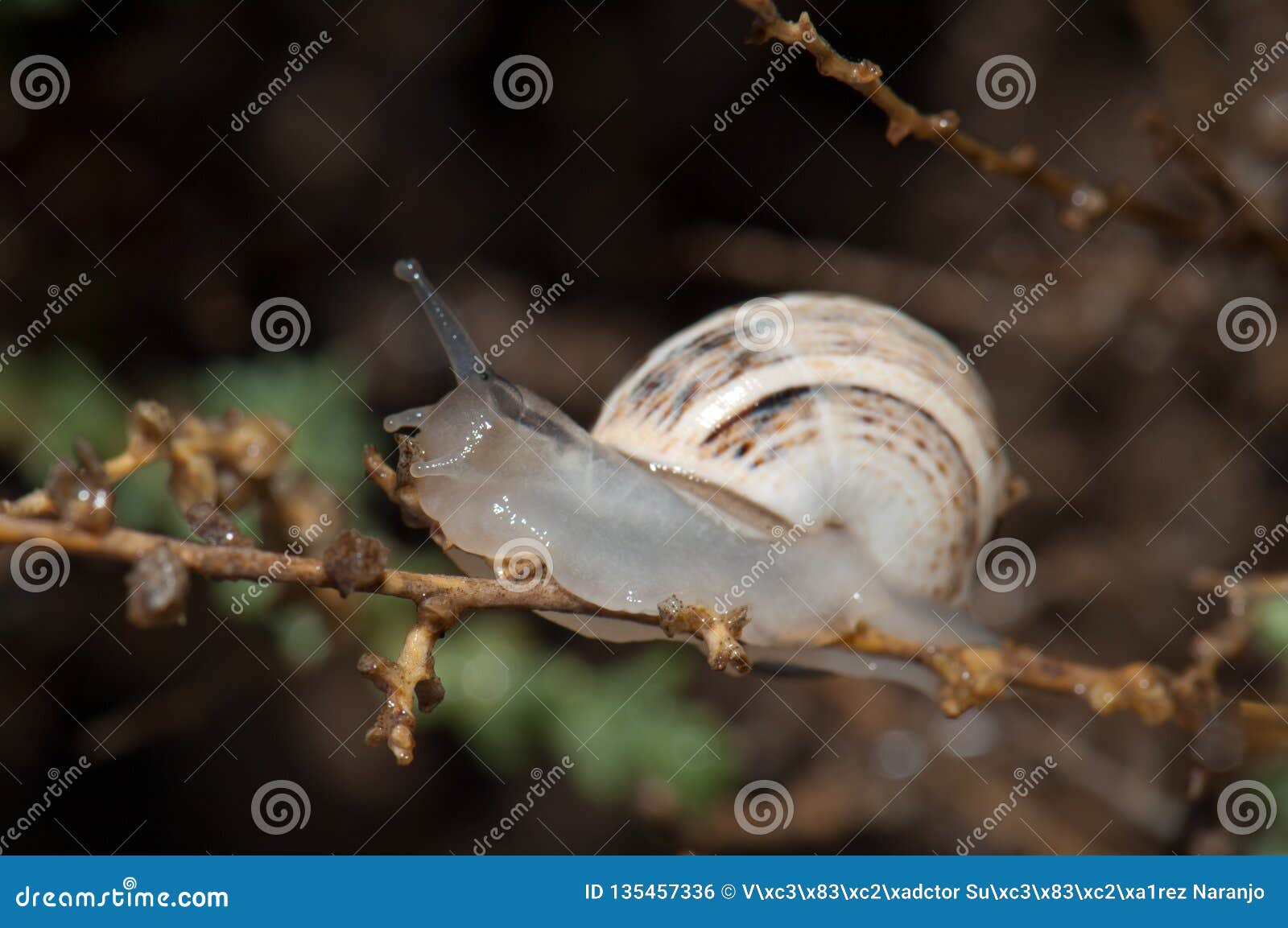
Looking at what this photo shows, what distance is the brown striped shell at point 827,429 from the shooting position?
2699 mm

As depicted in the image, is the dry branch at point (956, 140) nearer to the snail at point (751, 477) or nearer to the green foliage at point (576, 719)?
the snail at point (751, 477)

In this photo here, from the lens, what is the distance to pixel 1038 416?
4523 millimetres

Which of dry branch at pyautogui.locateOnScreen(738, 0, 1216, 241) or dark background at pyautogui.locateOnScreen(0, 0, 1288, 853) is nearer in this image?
dry branch at pyautogui.locateOnScreen(738, 0, 1216, 241)

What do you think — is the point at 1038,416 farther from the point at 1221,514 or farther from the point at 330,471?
the point at 330,471

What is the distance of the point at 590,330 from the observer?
14.5 ft

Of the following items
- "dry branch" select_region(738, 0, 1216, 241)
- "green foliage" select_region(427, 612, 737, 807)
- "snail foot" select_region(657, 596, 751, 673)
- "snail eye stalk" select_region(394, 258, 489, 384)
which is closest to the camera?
"snail foot" select_region(657, 596, 751, 673)

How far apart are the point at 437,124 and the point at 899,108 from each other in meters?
2.17

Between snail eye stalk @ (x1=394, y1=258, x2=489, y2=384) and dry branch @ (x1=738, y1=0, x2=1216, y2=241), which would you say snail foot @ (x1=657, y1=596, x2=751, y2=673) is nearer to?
snail eye stalk @ (x1=394, y1=258, x2=489, y2=384)

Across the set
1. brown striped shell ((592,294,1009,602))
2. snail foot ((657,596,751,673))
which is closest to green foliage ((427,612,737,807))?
brown striped shell ((592,294,1009,602))

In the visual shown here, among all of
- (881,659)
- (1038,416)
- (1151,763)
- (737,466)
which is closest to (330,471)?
(737,466)

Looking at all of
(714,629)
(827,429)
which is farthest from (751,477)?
(714,629)

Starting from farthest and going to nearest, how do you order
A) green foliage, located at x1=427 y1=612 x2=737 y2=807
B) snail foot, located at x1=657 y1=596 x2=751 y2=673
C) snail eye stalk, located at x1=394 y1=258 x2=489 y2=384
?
green foliage, located at x1=427 y1=612 x2=737 y2=807, snail eye stalk, located at x1=394 y1=258 x2=489 y2=384, snail foot, located at x1=657 y1=596 x2=751 y2=673

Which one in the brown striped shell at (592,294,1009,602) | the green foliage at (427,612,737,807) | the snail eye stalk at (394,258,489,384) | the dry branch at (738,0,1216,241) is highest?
the dry branch at (738,0,1216,241)

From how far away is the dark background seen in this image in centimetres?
363
